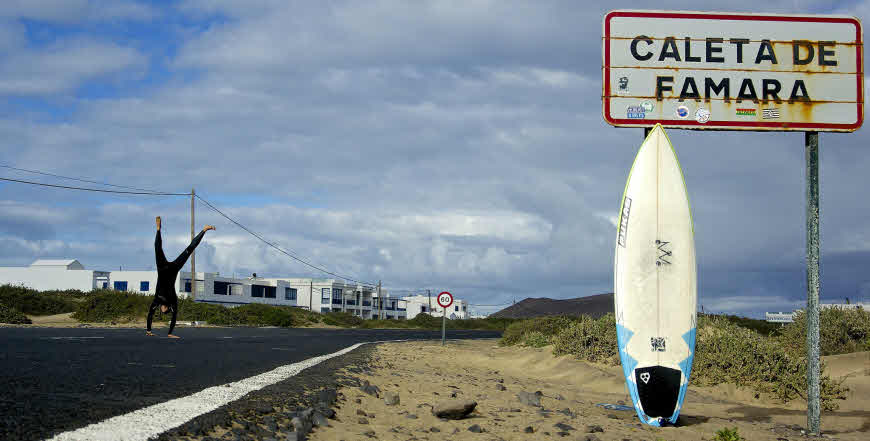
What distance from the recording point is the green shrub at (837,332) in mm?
17656

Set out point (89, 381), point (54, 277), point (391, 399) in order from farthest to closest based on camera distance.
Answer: point (54, 277), point (391, 399), point (89, 381)

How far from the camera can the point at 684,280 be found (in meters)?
7.48

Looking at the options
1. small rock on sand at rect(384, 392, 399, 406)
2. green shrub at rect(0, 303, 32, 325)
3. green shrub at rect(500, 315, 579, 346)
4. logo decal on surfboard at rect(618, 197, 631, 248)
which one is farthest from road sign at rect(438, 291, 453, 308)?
small rock on sand at rect(384, 392, 399, 406)

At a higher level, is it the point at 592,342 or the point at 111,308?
the point at 592,342

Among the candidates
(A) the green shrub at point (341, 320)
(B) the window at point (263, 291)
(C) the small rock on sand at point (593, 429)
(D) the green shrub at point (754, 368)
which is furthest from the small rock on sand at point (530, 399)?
(B) the window at point (263, 291)

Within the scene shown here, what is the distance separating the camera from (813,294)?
24.8 ft

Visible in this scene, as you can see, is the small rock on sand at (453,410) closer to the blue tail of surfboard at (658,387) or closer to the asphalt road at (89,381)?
the asphalt road at (89,381)

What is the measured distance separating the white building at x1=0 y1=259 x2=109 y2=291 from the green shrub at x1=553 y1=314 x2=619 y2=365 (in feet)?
299

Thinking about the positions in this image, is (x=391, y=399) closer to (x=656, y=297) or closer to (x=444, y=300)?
(x=656, y=297)

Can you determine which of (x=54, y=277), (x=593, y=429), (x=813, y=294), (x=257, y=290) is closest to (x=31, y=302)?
(x=593, y=429)

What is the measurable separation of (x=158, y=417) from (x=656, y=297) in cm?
516

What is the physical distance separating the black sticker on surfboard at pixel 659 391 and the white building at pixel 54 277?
3918 inches

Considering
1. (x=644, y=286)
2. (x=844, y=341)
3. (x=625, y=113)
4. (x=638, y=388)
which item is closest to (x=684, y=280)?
(x=644, y=286)

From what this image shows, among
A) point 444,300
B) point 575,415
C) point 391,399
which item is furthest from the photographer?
point 444,300
